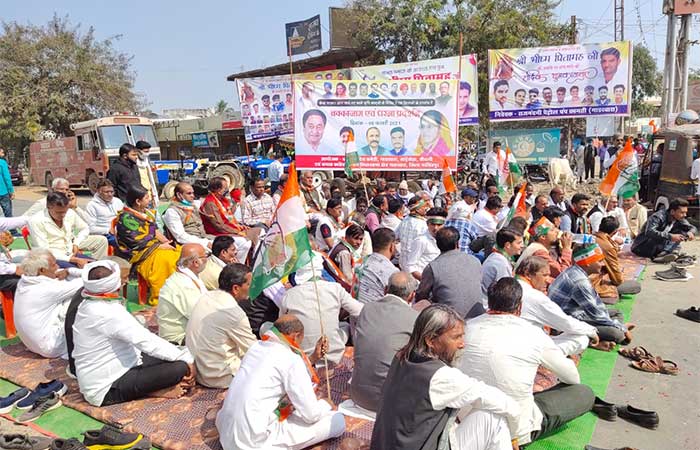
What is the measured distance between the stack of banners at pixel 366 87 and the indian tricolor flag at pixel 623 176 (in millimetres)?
2981

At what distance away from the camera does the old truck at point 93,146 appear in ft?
58.2

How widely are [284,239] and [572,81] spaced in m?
12.4

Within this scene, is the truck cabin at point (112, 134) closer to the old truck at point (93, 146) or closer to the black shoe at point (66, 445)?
the old truck at point (93, 146)

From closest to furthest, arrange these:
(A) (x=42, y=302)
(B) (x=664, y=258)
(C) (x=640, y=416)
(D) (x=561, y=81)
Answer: (C) (x=640, y=416), (A) (x=42, y=302), (B) (x=664, y=258), (D) (x=561, y=81)

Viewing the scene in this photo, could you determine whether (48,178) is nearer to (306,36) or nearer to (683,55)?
(306,36)

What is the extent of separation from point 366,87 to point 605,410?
7.63 meters

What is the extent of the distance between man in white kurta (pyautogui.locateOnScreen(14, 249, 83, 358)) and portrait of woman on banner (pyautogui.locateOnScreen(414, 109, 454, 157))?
6.26m

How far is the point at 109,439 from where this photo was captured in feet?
10.8

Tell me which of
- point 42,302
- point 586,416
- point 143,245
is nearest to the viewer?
point 586,416

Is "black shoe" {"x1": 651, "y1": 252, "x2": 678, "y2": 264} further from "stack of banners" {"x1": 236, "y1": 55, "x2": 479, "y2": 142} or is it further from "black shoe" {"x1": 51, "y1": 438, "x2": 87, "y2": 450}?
"black shoe" {"x1": 51, "y1": 438, "x2": 87, "y2": 450}

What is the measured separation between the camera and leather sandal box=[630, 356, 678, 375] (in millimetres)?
4449

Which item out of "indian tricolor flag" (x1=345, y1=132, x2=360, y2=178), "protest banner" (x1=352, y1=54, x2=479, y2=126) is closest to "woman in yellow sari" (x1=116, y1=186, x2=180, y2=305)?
"indian tricolor flag" (x1=345, y1=132, x2=360, y2=178)

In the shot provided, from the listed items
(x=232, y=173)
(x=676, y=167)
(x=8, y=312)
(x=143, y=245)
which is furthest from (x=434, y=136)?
(x=232, y=173)

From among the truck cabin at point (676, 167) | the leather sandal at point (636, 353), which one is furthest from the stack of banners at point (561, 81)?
the leather sandal at point (636, 353)
